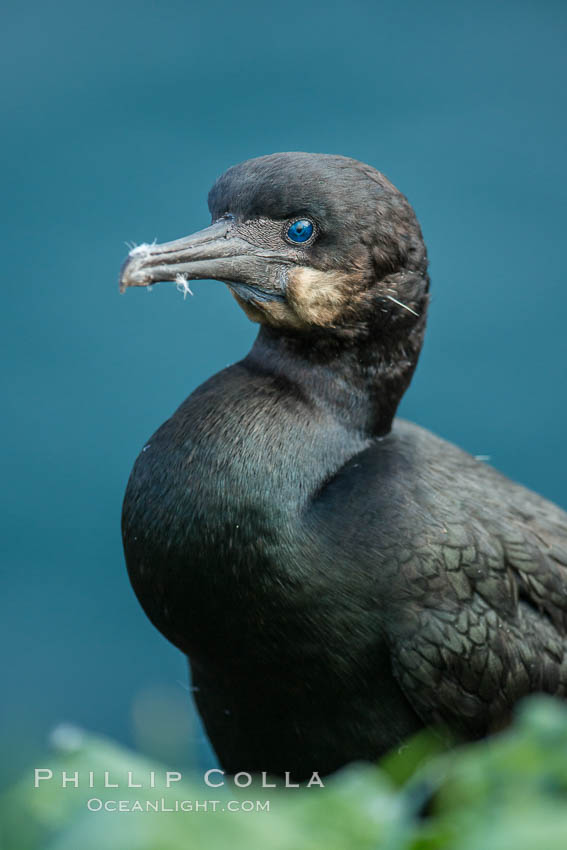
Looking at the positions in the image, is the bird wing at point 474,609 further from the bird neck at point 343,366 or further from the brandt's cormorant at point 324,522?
the bird neck at point 343,366

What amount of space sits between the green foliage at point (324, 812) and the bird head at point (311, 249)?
1733 mm

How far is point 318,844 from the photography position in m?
0.72

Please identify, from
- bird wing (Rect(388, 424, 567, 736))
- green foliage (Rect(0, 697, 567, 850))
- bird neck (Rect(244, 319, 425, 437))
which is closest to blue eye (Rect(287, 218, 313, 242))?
bird neck (Rect(244, 319, 425, 437))

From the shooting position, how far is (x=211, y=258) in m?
2.52

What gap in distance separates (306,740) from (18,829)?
1947 millimetres

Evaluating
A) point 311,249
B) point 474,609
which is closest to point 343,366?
point 311,249

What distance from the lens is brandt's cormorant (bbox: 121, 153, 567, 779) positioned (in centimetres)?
242

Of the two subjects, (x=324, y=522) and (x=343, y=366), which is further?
(x=343, y=366)

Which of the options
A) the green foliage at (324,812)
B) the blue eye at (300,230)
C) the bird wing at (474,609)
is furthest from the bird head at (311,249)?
the green foliage at (324,812)

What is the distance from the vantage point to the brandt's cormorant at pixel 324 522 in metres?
2.42

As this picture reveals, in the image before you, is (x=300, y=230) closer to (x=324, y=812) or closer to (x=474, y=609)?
(x=474, y=609)

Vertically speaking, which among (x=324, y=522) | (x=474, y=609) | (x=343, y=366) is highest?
(x=343, y=366)

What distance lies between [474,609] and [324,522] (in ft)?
1.37

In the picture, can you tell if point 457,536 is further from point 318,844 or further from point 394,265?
point 318,844
